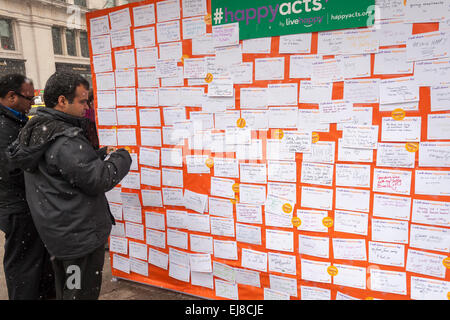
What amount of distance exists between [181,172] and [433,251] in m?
1.89

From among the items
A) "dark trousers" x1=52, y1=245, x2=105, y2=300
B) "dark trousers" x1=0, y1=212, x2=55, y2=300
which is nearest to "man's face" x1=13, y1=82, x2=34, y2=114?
"dark trousers" x1=0, y1=212, x2=55, y2=300

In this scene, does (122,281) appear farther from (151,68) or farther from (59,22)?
(59,22)

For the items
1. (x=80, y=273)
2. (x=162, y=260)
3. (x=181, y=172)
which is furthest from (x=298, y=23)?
(x=162, y=260)

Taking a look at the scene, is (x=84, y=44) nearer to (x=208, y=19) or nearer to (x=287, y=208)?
(x=208, y=19)

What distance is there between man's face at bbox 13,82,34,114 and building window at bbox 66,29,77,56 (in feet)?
3.66

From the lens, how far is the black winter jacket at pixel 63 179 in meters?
1.60

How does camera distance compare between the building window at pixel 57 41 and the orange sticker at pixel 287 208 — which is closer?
the orange sticker at pixel 287 208

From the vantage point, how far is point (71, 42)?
3453 mm

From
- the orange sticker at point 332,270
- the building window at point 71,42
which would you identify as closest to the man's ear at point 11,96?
the building window at point 71,42

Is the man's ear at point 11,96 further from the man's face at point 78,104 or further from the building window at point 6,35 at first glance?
the building window at point 6,35

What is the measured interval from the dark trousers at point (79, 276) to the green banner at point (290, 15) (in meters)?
1.85

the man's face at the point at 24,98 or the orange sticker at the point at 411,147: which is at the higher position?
the man's face at the point at 24,98

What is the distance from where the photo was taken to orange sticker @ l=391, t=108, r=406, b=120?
1697 mm
